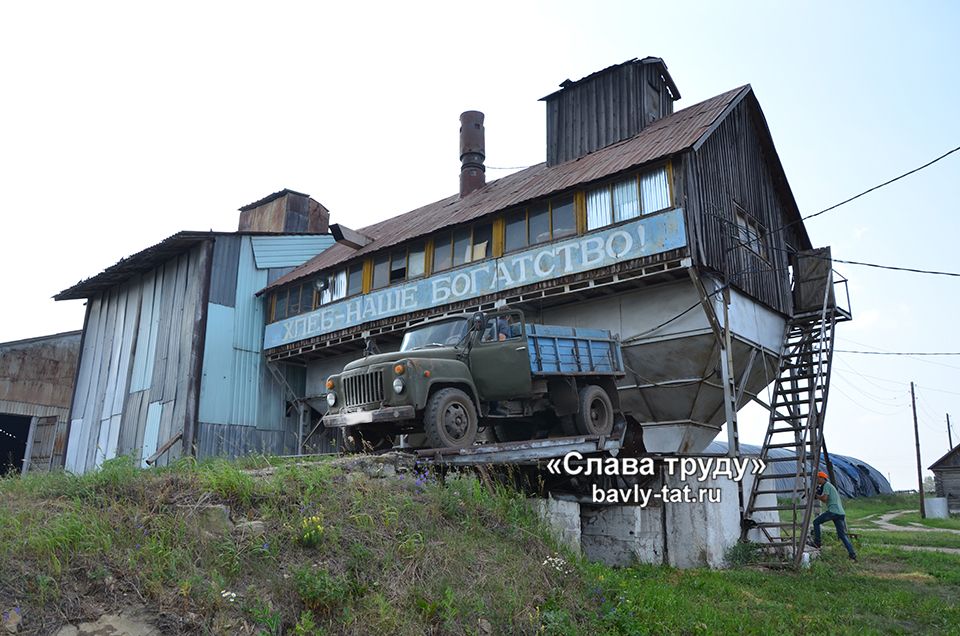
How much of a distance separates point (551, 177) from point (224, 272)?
1018 cm

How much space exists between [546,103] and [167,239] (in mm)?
11415

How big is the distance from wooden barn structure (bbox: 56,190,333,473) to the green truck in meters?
9.02

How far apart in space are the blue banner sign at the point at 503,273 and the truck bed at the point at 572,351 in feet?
5.23

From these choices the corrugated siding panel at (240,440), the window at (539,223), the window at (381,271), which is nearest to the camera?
the window at (539,223)

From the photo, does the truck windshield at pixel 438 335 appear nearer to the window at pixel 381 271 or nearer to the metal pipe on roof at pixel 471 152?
the window at pixel 381 271

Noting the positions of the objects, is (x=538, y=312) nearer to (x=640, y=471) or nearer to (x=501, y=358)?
(x=501, y=358)

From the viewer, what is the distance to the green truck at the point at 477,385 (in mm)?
10648

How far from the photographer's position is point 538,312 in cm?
1636

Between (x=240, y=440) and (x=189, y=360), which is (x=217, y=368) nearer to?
(x=189, y=360)

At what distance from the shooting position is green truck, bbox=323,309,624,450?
34.9ft

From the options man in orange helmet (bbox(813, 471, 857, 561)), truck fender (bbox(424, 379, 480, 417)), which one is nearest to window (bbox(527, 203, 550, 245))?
truck fender (bbox(424, 379, 480, 417))

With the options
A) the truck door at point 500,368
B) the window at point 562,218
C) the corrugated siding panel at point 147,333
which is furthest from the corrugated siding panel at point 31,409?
the truck door at point 500,368

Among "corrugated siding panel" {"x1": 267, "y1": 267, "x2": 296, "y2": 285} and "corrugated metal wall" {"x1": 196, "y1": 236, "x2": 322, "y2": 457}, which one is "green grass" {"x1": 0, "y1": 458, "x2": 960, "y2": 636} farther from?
"corrugated siding panel" {"x1": 267, "y1": 267, "x2": 296, "y2": 285}

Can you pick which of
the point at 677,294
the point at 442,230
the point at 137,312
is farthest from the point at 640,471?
the point at 137,312
